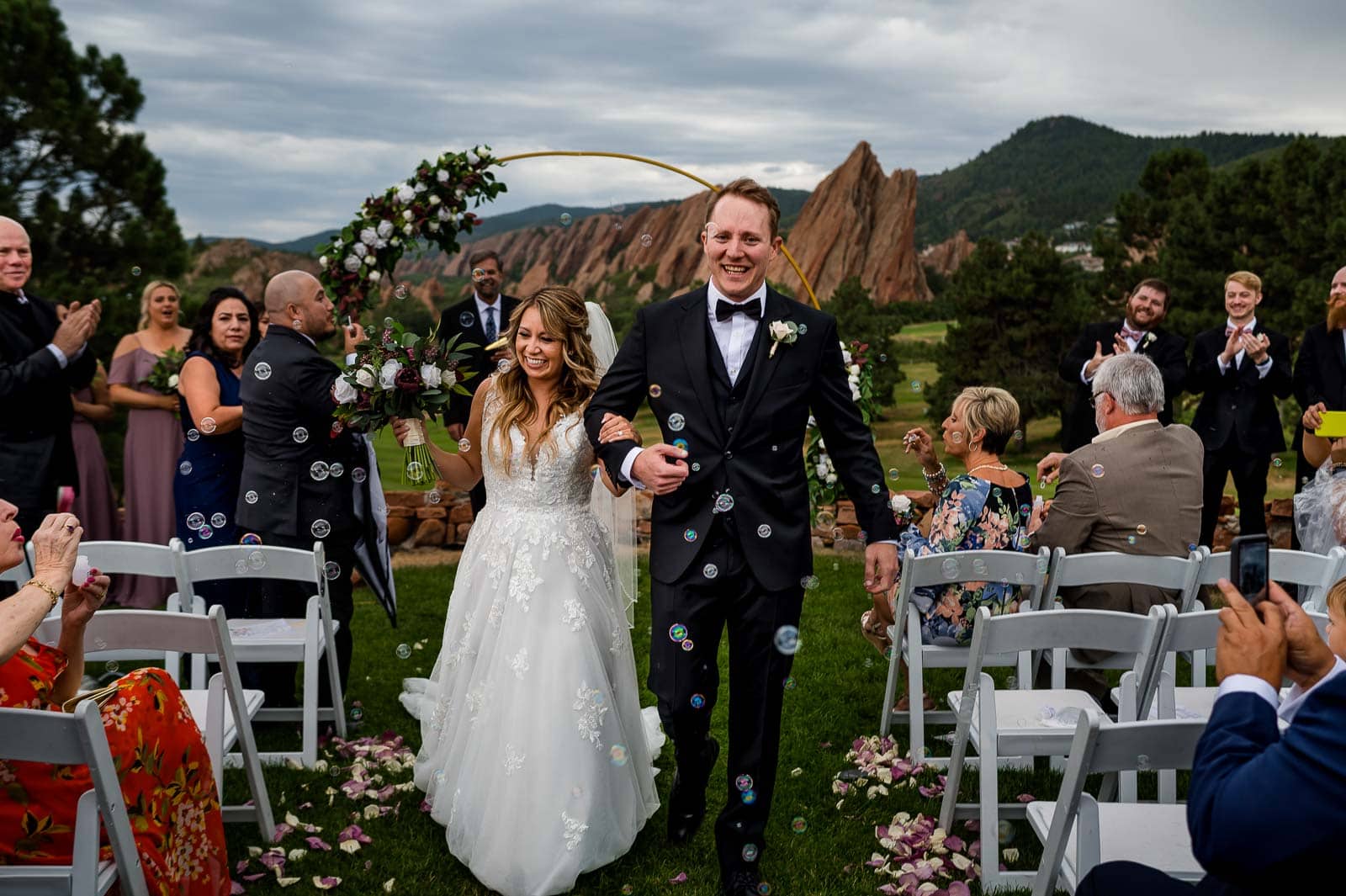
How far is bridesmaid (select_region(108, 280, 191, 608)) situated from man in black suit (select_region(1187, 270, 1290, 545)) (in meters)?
7.88

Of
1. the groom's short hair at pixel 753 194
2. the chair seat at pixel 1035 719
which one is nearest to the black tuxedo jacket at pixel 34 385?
the groom's short hair at pixel 753 194

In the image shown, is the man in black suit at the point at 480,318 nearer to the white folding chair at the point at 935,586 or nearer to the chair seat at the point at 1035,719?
the white folding chair at the point at 935,586

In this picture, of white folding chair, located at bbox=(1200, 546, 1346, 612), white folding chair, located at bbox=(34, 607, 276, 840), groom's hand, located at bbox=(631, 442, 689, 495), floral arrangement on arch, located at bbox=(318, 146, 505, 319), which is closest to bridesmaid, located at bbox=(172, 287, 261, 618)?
floral arrangement on arch, located at bbox=(318, 146, 505, 319)

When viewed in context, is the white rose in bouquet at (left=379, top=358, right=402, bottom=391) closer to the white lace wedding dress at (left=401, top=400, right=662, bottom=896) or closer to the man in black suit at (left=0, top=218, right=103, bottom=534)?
the white lace wedding dress at (left=401, top=400, right=662, bottom=896)

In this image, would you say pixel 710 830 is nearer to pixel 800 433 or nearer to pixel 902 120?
pixel 800 433

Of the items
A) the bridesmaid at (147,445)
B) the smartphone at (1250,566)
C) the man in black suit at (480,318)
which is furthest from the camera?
the man in black suit at (480,318)

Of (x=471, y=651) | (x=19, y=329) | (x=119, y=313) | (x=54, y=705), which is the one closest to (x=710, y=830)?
(x=471, y=651)

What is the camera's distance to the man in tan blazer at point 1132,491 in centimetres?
467

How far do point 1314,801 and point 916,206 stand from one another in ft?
72.3

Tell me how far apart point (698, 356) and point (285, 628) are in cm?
279

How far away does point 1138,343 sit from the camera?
7.78 metres

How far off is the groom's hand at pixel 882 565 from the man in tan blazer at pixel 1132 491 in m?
1.49

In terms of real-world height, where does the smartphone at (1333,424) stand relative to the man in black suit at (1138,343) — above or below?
below

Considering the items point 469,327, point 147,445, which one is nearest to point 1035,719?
point 469,327
